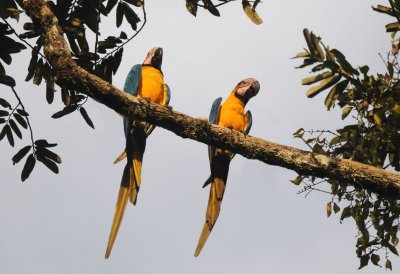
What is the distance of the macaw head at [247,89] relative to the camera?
588 cm

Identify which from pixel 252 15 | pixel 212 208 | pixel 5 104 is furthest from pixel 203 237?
pixel 5 104

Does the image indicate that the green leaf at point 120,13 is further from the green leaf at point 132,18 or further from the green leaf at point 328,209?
the green leaf at point 328,209

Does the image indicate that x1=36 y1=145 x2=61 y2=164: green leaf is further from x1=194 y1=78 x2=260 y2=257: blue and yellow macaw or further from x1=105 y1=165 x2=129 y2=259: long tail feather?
x1=194 y1=78 x2=260 y2=257: blue and yellow macaw

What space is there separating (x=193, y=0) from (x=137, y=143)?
4.49 feet

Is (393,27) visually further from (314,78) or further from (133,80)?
(133,80)

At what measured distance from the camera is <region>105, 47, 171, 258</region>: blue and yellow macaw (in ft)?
13.9

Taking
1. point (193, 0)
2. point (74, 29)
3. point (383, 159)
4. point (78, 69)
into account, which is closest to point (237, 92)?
point (193, 0)

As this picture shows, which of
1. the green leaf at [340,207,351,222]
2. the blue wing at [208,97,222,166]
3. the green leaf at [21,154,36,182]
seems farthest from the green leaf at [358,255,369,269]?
the green leaf at [21,154,36,182]

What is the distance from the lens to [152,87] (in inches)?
203

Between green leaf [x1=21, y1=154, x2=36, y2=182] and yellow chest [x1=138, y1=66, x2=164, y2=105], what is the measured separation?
119 centimetres

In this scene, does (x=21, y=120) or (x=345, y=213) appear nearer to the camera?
(x=345, y=213)

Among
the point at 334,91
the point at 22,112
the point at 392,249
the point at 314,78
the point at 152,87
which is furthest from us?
the point at 152,87

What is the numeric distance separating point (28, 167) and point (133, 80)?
1.32 m

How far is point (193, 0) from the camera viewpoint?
4520mm
